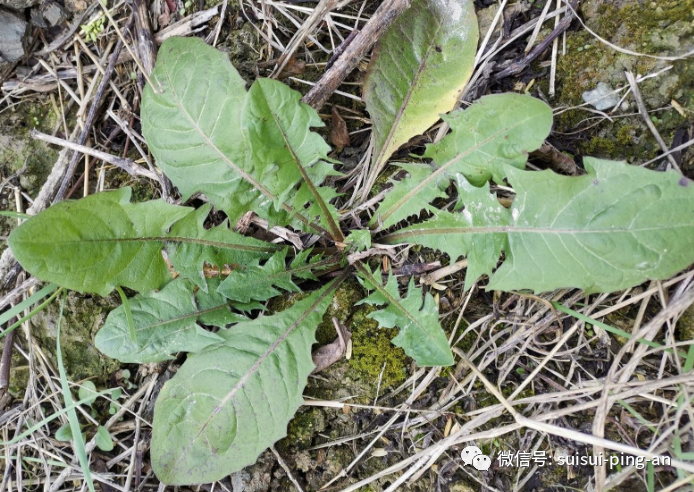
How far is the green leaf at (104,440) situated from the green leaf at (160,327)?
426mm

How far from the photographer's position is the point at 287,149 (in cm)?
200

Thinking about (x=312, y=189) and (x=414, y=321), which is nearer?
(x=414, y=321)

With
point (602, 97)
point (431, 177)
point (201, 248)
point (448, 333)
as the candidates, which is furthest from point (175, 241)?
point (602, 97)

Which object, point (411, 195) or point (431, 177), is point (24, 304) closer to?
point (411, 195)

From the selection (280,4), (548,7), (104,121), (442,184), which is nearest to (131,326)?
(104,121)

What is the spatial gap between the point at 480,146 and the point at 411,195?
0.35 metres

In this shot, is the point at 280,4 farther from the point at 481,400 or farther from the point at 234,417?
the point at 481,400

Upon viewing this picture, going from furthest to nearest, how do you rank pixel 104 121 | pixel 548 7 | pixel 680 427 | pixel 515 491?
pixel 104 121
pixel 548 7
pixel 515 491
pixel 680 427

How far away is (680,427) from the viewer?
1741 millimetres

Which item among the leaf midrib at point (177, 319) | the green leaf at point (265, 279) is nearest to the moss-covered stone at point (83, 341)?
the leaf midrib at point (177, 319)

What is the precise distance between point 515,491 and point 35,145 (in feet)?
9.12

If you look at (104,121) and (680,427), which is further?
(104,121)

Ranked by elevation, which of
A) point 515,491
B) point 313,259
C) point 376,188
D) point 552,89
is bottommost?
point 515,491

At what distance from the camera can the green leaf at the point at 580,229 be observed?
5.43 feet
